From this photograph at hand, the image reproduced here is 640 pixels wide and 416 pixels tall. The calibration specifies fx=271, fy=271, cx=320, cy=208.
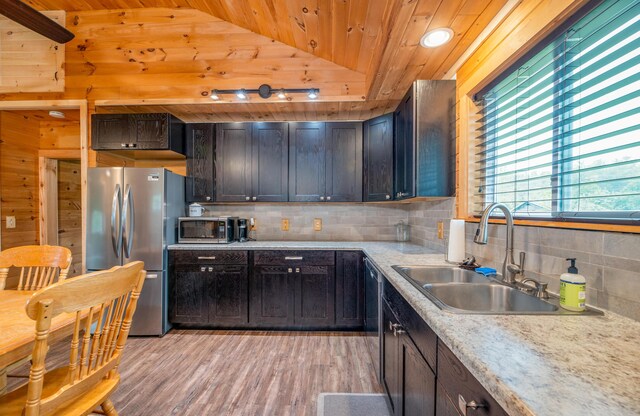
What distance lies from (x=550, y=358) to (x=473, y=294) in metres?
0.81

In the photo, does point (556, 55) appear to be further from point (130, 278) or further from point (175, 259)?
point (175, 259)

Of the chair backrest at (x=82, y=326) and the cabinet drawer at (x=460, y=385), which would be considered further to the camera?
the chair backrest at (x=82, y=326)

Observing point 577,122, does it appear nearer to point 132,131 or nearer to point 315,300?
point 315,300

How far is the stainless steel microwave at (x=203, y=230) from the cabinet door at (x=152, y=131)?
832mm

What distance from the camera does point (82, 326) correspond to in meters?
1.23

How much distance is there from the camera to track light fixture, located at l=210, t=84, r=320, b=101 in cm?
278

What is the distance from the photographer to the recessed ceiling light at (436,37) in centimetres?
165

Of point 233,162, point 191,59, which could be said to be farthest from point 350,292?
point 191,59

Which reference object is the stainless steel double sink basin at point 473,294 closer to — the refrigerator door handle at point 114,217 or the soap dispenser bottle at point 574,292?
the soap dispenser bottle at point 574,292

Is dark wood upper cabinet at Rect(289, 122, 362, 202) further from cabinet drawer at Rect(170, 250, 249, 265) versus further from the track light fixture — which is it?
cabinet drawer at Rect(170, 250, 249, 265)

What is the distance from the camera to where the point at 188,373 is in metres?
2.10

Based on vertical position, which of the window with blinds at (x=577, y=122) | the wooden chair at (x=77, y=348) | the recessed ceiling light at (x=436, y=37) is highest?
the recessed ceiling light at (x=436, y=37)

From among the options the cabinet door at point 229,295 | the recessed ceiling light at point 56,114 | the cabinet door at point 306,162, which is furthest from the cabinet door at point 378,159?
the recessed ceiling light at point 56,114

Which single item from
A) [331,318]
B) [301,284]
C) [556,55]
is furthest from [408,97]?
[331,318]
